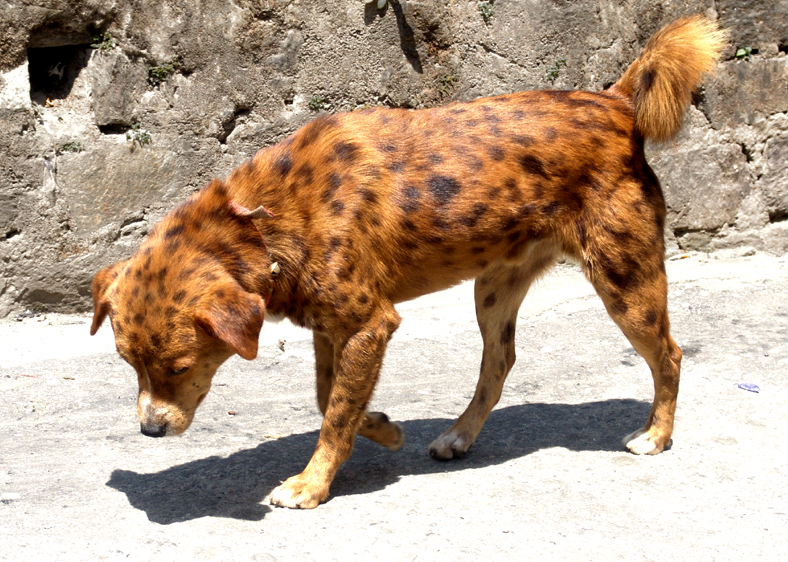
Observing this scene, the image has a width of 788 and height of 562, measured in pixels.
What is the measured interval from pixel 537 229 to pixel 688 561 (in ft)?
5.23

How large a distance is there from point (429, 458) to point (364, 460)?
0.33 m

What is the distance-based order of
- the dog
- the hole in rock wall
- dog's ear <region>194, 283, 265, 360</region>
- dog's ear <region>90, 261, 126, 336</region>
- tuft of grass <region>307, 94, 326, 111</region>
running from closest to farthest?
dog's ear <region>194, 283, 265, 360</region> < the dog < dog's ear <region>90, 261, 126, 336</region> < the hole in rock wall < tuft of grass <region>307, 94, 326, 111</region>

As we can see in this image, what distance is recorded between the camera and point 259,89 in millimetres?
6586

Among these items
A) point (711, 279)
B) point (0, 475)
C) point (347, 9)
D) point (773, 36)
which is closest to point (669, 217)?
point (711, 279)

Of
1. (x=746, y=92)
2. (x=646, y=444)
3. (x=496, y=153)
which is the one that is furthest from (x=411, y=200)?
(x=746, y=92)

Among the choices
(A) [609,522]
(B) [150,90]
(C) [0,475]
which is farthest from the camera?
(B) [150,90]

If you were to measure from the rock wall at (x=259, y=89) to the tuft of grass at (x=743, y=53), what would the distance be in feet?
0.06

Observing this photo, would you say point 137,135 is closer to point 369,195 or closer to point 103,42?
point 103,42

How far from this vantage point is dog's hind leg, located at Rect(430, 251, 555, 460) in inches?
174

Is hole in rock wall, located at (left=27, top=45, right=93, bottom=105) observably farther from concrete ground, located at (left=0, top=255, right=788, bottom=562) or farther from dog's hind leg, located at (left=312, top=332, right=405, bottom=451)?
dog's hind leg, located at (left=312, top=332, right=405, bottom=451)

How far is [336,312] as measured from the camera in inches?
145

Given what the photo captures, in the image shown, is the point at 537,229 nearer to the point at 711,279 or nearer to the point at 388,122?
the point at 388,122

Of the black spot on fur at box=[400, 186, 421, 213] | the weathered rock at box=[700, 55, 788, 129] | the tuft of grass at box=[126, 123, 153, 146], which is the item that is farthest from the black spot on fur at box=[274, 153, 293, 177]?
the weathered rock at box=[700, 55, 788, 129]

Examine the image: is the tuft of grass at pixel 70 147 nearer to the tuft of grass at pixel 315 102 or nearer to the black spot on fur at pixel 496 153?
the tuft of grass at pixel 315 102
